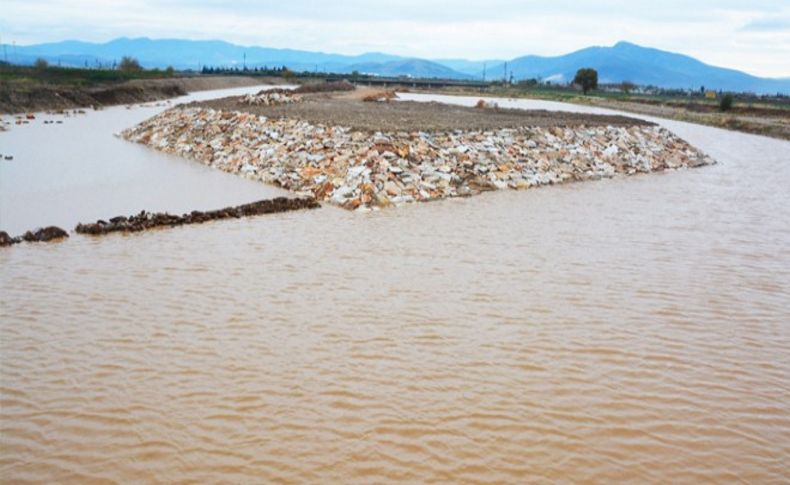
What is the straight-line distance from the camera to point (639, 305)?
8.85 m

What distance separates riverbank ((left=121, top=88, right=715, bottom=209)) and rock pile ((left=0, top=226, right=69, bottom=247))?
6448mm

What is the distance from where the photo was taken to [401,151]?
57.4ft

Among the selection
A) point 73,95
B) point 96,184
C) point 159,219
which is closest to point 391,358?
point 159,219

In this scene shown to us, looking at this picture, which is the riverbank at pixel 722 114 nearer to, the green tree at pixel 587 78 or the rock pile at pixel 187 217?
the green tree at pixel 587 78

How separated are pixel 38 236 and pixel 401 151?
9.96 metres

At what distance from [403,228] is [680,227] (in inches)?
273

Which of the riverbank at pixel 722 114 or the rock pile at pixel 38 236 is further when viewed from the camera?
the riverbank at pixel 722 114

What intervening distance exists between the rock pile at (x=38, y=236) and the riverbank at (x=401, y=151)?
6.45 metres

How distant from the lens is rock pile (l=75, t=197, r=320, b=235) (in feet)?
39.1

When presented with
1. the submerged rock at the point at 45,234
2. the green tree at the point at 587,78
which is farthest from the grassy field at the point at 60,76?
the green tree at the point at 587,78

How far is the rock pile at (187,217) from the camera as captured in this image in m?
11.9

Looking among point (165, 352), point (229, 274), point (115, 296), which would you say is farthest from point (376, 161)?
point (165, 352)

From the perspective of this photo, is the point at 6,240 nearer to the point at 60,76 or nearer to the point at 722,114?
the point at 722,114

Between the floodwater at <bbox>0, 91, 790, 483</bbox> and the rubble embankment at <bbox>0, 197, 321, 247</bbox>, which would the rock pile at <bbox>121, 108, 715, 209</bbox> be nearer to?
the rubble embankment at <bbox>0, 197, 321, 247</bbox>
